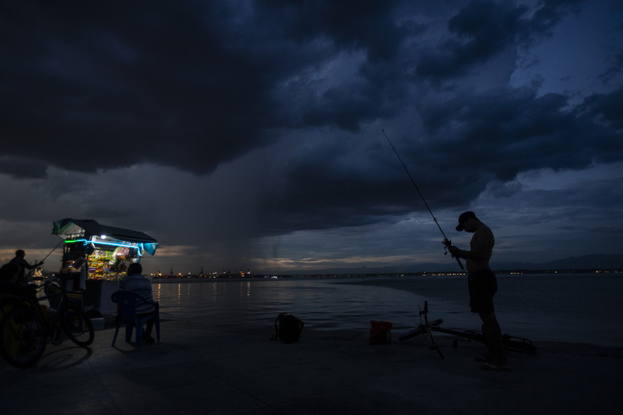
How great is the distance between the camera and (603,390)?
13.2 ft

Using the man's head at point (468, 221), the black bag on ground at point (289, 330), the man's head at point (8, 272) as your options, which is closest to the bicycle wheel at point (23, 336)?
the man's head at point (8, 272)

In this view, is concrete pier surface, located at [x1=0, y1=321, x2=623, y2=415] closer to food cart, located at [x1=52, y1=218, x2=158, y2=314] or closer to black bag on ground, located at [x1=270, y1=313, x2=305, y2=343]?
black bag on ground, located at [x1=270, y1=313, x2=305, y2=343]

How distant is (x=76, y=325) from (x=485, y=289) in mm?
7586

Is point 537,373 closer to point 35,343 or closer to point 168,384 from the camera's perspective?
point 168,384

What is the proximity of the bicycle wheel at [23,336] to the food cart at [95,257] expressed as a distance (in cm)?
849

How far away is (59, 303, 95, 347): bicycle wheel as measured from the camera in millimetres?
6820

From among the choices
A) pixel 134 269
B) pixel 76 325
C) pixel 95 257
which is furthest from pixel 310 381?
pixel 95 257

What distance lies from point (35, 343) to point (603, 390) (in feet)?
26.5

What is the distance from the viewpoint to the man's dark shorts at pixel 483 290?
5422 mm

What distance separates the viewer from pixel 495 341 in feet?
17.0

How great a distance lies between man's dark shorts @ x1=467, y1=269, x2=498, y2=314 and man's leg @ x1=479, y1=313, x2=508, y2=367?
0.12m

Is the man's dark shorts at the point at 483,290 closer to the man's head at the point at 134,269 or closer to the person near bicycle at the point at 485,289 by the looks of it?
the person near bicycle at the point at 485,289

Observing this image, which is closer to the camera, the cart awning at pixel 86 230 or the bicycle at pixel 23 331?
the bicycle at pixel 23 331

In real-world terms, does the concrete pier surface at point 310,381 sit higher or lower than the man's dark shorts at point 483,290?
lower
